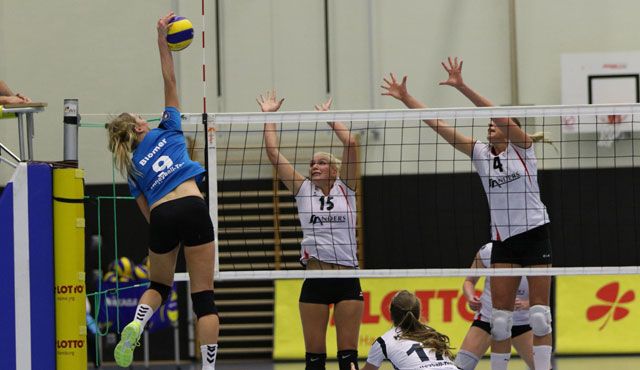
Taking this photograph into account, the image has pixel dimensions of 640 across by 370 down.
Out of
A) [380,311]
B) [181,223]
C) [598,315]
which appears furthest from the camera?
[380,311]

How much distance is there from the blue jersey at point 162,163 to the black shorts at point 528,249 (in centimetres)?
219

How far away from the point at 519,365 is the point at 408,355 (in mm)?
6277

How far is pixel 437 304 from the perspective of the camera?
1362cm

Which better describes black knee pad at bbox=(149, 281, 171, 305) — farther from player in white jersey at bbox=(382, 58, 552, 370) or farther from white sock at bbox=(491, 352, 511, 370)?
white sock at bbox=(491, 352, 511, 370)

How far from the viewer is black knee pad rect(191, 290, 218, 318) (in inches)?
246

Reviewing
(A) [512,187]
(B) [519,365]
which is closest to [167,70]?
(A) [512,187]

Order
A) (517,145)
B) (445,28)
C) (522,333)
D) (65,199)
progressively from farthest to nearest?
(445,28) → (522,333) → (517,145) → (65,199)

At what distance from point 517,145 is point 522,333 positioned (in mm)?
1735

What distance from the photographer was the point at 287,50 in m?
14.7

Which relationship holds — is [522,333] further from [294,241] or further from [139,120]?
[294,241]

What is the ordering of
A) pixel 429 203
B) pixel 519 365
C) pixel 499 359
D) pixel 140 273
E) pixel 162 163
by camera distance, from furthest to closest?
1. pixel 429 203
2. pixel 140 273
3. pixel 519 365
4. pixel 499 359
5. pixel 162 163

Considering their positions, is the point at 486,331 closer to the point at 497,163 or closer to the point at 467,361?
the point at 467,361

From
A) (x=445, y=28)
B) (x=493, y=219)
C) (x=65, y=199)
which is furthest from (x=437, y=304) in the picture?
(x=65, y=199)

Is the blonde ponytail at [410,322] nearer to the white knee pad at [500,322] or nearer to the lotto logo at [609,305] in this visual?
the white knee pad at [500,322]
